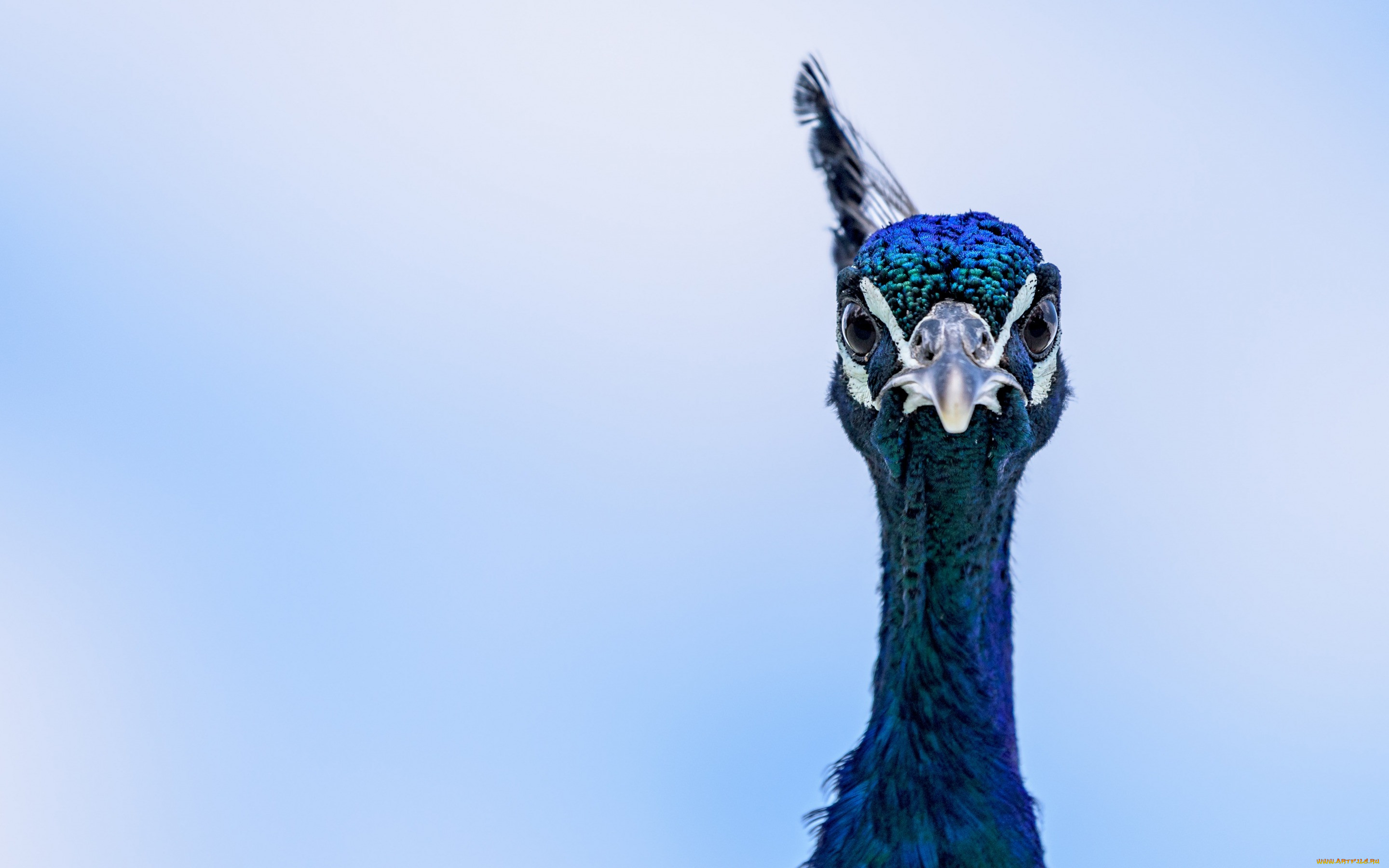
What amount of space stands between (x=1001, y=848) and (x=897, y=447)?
0.56m

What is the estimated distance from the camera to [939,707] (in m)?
1.54

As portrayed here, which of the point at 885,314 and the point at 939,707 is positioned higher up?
the point at 885,314

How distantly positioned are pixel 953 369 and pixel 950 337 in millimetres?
52

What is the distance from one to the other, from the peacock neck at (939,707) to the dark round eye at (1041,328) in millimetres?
158

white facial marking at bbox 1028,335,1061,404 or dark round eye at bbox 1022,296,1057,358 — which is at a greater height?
dark round eye at bbox 1022,296,1057,358

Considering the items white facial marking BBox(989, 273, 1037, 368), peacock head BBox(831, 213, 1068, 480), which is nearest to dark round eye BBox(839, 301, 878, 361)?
peacock head BBox(831, 213, 1068, 480)

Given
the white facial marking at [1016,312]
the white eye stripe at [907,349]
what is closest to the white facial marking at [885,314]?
→ the white eye stripe at [907,349]

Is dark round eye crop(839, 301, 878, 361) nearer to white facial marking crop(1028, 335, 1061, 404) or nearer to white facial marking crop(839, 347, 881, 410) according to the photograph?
white facial marking crop(839, 347, 881, 410)

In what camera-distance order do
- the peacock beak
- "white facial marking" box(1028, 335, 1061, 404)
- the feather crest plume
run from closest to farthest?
1. the peacock beak
2. "white facial marking" box(1028, 335, 1061, 404)
3. the feather crest plume

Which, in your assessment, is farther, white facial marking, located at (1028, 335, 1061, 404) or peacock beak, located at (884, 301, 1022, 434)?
white facial marking, located at (1028, 335, 1061, 404)

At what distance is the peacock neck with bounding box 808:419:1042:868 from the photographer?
1463 mm

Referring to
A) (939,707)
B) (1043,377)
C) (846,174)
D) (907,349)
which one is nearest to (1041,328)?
(1043,377)

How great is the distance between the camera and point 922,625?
5.14 ft

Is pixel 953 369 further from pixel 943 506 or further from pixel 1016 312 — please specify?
pixel 943 506
